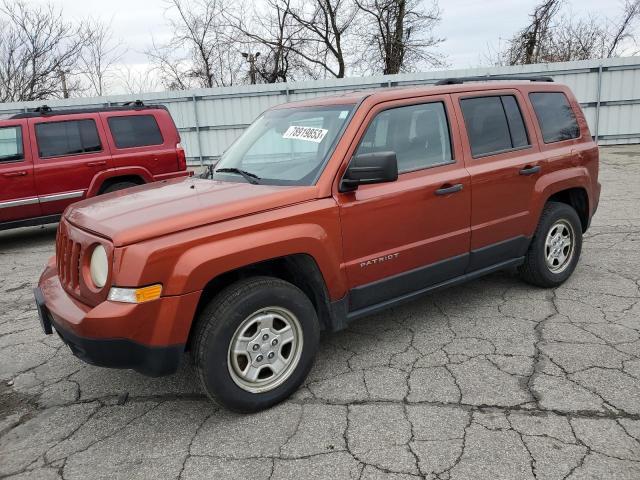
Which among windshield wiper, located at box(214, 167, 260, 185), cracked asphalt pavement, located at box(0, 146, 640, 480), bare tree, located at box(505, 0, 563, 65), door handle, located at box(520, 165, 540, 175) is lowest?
cracked asphalt pavement, located at box(0, 146, 640, 480)

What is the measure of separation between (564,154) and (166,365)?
3.69 metres

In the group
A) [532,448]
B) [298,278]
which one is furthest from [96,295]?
[532,448]

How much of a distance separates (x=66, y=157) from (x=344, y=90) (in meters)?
9.79

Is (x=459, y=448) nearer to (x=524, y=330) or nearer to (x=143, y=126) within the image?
(x=524, y=330)

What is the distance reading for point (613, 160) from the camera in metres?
12.9

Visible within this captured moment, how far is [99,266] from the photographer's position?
2.70 meters

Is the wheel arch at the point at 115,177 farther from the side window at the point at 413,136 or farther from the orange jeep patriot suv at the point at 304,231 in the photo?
the side window at the point at 413,136

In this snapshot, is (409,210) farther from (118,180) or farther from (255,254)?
(118,180)

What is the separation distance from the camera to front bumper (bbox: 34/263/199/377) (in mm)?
2523

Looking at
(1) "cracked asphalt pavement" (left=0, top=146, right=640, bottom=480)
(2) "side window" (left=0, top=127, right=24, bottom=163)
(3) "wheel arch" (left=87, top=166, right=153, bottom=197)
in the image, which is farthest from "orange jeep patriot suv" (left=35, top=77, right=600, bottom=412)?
(2) "side window" (left=0, top=127, right=24, bottom=163)

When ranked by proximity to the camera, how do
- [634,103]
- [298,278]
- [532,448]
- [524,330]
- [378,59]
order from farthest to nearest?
1. [378,59]
2. [634,103]
3. [524,330]
4. [298,278]
5. [532,448]

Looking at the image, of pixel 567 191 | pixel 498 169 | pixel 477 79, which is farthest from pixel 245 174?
pixel 567 191

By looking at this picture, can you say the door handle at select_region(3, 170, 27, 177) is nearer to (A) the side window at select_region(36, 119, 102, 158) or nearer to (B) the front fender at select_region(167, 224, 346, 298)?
(A) the side window at select_region(36, 119, 102, 158)

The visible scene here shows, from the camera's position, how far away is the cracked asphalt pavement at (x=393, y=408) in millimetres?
2510
